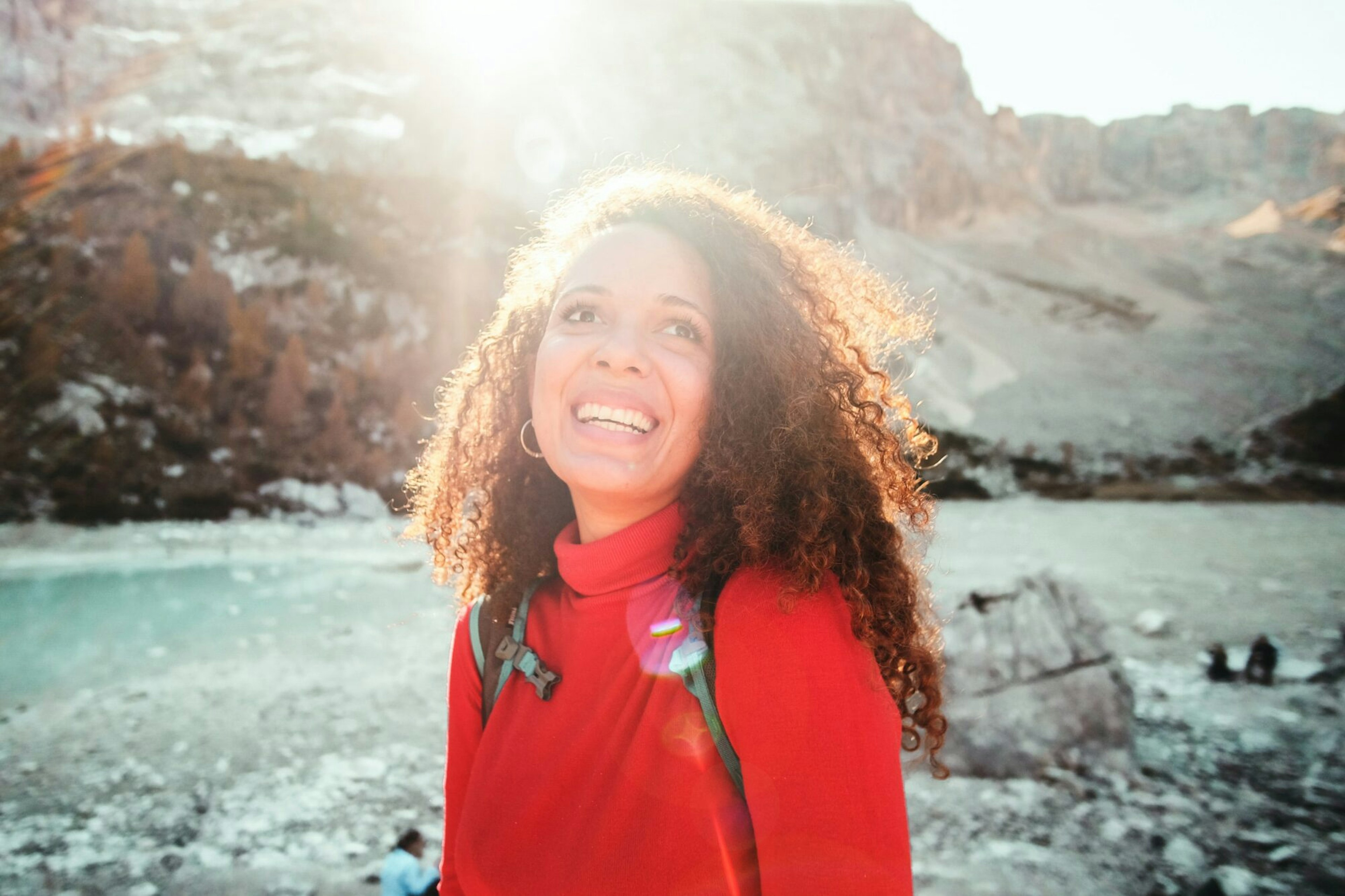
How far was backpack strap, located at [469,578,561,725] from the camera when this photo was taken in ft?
4.50

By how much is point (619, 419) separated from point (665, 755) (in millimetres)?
595

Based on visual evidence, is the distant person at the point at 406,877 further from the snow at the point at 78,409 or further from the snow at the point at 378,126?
the snow at the point at 378,126

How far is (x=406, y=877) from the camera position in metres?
2.95

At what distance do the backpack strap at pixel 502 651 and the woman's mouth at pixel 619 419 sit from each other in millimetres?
455

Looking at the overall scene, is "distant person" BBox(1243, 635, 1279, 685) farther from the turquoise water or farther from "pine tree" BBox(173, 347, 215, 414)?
"pine tree" BBox(173, 347, 215, 414)

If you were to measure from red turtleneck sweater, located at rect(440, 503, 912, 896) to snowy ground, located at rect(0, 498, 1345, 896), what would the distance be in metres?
2.84

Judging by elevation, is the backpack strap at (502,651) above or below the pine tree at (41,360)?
below

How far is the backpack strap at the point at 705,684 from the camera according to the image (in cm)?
104

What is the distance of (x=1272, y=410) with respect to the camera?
110 ft

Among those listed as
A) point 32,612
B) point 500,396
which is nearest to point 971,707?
point 500,396

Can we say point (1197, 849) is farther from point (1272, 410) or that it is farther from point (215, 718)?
point (1272, 410)

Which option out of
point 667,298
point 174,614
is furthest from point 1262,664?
point 174,614

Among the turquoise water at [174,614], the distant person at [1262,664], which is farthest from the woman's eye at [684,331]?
the distant person at [1262,664]

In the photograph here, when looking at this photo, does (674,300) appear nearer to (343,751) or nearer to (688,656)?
(688,656)
